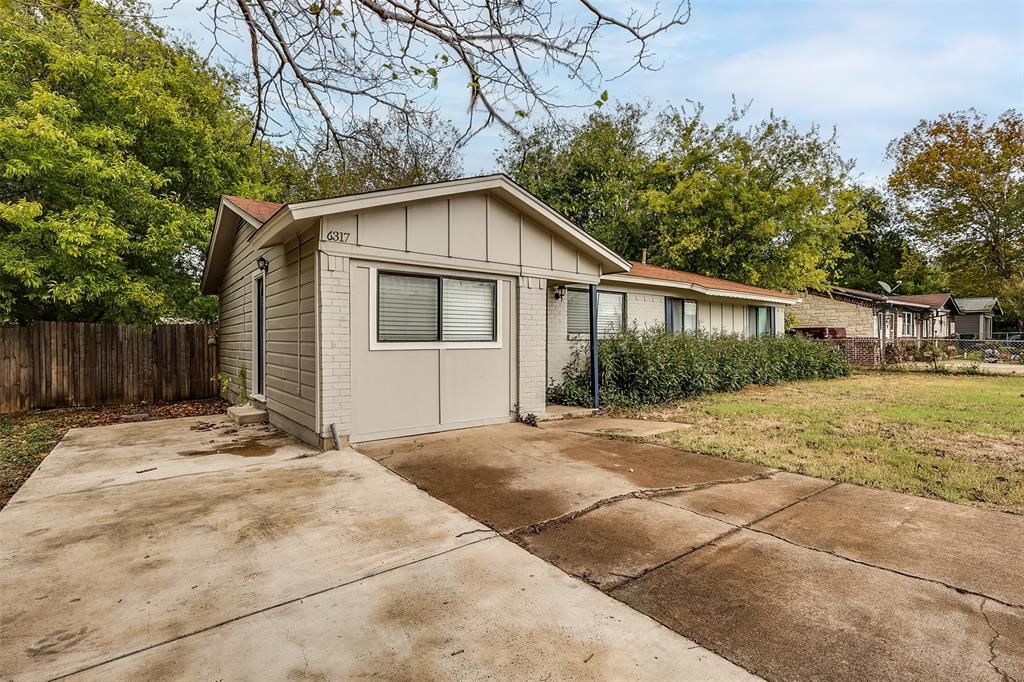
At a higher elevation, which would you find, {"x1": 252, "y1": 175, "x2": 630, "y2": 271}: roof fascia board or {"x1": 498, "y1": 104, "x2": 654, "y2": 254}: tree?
{"x1": 498, "y1": 104, "x2": 654, "y2": 254}: tree

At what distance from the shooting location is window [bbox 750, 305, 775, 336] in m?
14.8

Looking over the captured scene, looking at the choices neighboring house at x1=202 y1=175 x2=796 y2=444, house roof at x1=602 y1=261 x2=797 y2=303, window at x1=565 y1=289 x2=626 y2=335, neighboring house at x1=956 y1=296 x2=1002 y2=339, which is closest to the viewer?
neighboring house at x1=202 y1=175 x2=796 y2=444

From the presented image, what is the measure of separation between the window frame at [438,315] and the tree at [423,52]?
6.73 feet

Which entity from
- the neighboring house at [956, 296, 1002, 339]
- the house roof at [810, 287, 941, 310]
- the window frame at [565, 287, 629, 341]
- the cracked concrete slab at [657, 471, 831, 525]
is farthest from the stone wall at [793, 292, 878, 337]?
the cracked concrete slab at [657, 471, 831, 525]

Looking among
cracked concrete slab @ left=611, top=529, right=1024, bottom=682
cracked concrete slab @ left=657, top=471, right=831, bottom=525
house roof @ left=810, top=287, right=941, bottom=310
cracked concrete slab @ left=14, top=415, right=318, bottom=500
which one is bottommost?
cracked concrete slab @ left=657, top=471, right=831, bottom=525

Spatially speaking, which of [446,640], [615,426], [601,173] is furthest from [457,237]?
[601,173]

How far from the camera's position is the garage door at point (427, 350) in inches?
227

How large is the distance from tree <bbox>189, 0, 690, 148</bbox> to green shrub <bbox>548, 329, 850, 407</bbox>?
5831mm

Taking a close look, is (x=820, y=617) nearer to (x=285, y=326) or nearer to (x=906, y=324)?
(x=285, y=326)

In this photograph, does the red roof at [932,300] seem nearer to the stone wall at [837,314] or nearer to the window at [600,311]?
the stone wall at [837,314]

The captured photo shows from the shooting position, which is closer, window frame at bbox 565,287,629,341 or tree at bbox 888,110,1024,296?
window frame at bbox 565,287,629,341

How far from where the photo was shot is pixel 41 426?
750 centimetres

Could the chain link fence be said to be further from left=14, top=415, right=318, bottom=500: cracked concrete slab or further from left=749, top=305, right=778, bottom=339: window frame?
left=14, top=415, right=318, bottom=500: cracked concrete slab

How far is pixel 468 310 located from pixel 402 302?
96 centimetres
